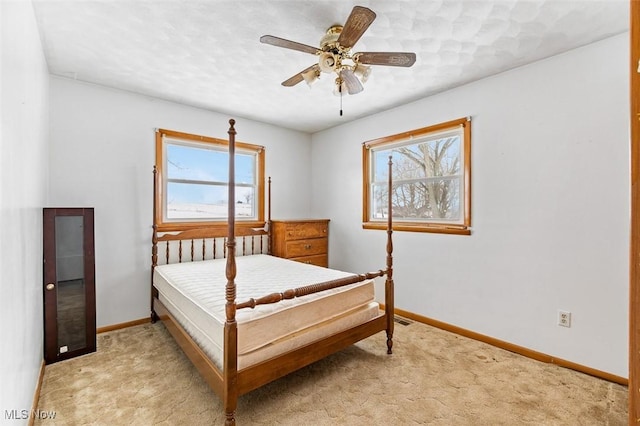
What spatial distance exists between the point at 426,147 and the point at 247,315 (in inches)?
107

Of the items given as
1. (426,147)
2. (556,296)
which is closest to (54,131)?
(426,147)

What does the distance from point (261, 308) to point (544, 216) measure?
243 centimetres

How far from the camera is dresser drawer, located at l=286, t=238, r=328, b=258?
4076 millimetres

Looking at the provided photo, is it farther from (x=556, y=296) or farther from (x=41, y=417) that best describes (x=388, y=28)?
(x=41, y=417)

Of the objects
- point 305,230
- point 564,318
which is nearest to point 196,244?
point 305,230

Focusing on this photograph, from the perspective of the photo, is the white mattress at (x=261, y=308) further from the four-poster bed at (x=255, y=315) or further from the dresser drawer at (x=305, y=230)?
the dresser drawer at (x=305, y=230)

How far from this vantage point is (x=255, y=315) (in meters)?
1.81

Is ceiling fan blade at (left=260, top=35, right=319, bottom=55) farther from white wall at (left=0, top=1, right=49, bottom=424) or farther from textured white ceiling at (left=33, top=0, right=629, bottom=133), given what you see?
white wall at (left=0, top=1, right=49, bottom=424)

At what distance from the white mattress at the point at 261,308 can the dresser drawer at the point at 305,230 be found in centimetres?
98

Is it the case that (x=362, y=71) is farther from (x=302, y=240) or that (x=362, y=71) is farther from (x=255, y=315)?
(x=302, y=240)

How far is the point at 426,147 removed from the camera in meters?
3.45

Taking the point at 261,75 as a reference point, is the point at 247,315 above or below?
below

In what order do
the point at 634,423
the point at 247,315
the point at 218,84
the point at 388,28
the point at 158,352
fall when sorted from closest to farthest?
the point at 634,423 → the point at 247,315 → the point at 388,28 → the point at 158,352 → the point at 218,84

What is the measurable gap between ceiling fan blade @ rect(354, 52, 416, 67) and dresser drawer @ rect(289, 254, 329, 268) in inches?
108
